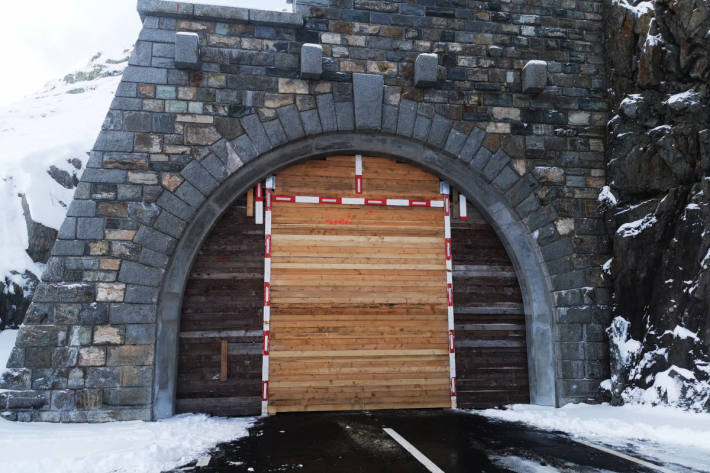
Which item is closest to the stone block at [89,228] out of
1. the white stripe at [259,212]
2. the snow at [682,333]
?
the white stripe at [259,212]

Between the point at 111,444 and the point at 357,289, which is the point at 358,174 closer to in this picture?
the point at 357,289

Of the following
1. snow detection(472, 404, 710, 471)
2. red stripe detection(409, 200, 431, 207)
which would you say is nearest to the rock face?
snow detection(472, 404, 710, 471)

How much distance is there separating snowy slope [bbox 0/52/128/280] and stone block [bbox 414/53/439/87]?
8674 mm

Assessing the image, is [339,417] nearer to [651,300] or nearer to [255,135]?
[255,135]

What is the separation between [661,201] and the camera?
19.7ft

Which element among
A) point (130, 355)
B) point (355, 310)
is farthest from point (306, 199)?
point (130, 355)

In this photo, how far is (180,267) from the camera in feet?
19.7

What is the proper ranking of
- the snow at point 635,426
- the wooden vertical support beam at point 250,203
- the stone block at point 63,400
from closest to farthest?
the snow at point 635,426, the stone block at point 63,400, the wooden vertical support beam at point 250,203

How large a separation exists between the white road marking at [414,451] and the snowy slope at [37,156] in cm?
861

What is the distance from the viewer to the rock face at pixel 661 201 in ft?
17.8

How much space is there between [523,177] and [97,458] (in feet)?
18.8

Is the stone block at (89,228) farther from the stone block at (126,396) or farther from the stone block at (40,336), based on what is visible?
the stone block at (126,396)

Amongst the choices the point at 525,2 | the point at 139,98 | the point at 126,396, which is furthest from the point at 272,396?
the point at 525,2

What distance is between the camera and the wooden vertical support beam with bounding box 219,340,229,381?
607cm
